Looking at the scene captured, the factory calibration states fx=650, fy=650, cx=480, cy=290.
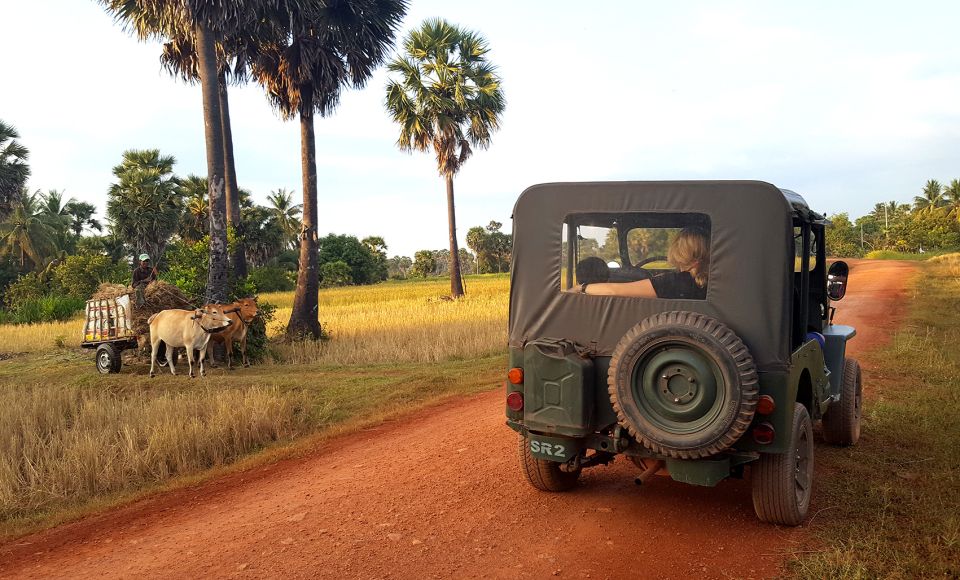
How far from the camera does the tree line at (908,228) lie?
59.8 m

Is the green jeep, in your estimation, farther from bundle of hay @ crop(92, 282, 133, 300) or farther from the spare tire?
bundle of hay @ crop(92, 282, 133, 300)

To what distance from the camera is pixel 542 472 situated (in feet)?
17.4

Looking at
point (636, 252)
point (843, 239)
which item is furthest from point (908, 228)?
point (636, 252)

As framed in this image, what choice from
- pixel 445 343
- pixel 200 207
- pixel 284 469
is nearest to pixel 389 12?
pixel 445 343

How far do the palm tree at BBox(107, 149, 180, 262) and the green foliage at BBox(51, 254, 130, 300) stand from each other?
2059 millimetres

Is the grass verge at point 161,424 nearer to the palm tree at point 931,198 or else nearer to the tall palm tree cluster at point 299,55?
the tall palm tree cluster at point 299,55

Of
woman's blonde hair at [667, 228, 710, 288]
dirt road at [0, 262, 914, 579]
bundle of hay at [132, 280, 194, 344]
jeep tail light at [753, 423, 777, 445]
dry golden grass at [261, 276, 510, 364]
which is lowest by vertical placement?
dirt road at [0, 262, 914, 579]

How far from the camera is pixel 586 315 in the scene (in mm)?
4844

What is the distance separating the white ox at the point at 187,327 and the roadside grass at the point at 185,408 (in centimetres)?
63

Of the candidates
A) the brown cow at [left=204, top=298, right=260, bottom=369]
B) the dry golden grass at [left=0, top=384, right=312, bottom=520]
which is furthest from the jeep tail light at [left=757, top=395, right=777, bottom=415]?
the brown cow at [left=204, top=298, right=260, bottom=369]

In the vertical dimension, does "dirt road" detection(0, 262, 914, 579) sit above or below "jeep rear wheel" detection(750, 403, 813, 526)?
below

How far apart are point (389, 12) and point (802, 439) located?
55.7 ft

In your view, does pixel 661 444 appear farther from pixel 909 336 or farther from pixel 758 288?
pixel 909 336

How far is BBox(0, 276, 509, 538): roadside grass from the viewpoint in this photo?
642cm
